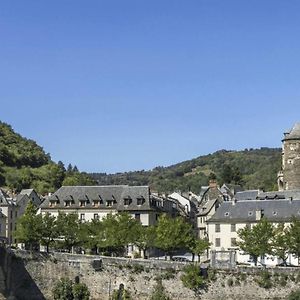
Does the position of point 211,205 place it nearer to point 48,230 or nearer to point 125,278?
point 48,230

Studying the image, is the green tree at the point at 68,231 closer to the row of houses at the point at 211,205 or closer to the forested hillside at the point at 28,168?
the row of houses at the point at 211,205

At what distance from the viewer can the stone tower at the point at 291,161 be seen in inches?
3285

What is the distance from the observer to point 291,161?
83812mm

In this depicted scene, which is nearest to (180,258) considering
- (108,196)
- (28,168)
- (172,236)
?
(172,236)

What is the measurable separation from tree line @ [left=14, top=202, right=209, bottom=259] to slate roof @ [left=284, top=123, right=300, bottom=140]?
69.2ft

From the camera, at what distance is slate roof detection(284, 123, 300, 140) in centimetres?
8388

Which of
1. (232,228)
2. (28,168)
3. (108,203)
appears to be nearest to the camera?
(232,228)

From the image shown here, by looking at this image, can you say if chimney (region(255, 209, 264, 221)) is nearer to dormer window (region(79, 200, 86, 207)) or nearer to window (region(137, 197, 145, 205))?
window (region(137, 197, 145, 205))

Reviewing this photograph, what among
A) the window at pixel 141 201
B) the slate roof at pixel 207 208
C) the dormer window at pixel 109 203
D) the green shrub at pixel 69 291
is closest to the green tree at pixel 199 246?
the green shrub at pixel 69 291

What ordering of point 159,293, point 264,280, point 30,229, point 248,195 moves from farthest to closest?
point 248,195 → point 30,229 → point 159,293 → point 264,280

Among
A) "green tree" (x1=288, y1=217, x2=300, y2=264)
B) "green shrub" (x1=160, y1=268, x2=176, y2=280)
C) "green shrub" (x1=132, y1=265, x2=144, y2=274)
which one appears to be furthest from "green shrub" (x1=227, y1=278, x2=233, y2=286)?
"green shrub" (x1=132, y1=265, x2=144, y2=274)

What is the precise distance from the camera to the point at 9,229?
94.5m

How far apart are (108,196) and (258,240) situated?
26621 millimetres

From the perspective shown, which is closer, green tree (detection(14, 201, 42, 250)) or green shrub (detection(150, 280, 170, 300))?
green shrub (detection(150, 280, 170, 300))
